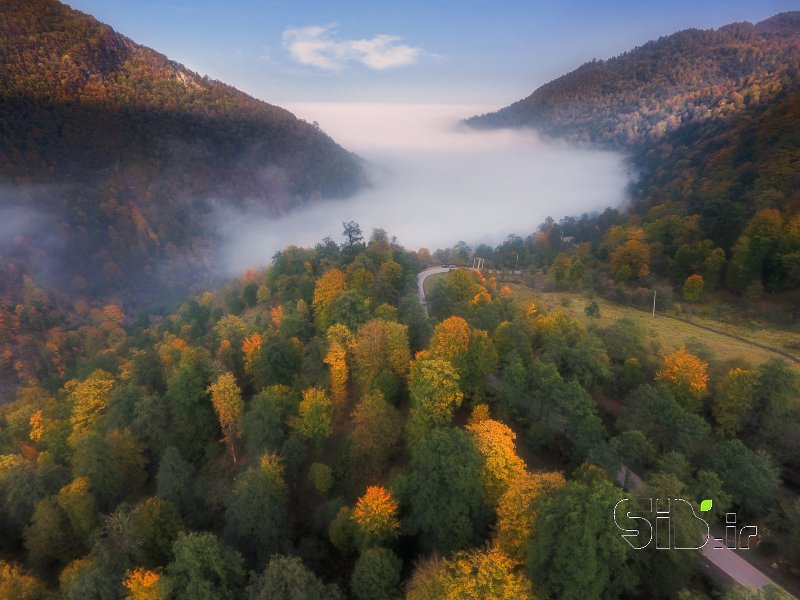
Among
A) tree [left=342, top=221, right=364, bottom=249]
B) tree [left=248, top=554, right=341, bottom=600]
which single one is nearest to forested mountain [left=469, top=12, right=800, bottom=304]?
tree [left=342, top=221, right=364, bottom=249]

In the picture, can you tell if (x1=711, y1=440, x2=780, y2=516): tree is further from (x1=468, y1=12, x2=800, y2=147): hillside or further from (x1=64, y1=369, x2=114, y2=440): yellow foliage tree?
(x1=468, y1=12, x2=800, y2=147): hillside

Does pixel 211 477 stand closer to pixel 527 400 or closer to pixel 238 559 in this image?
pixel 238 559

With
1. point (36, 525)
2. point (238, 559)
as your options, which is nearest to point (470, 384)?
point (238, 559)

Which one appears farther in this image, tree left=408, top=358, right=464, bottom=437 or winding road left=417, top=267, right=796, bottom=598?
tree left=408, top=358, right=464, bottom=437

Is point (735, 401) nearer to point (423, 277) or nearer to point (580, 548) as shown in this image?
point (580, 548)

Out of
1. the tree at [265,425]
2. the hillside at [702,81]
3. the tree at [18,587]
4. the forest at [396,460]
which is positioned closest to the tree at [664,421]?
the forest at [396,460]

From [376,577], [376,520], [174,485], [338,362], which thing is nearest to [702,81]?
[338,362]
